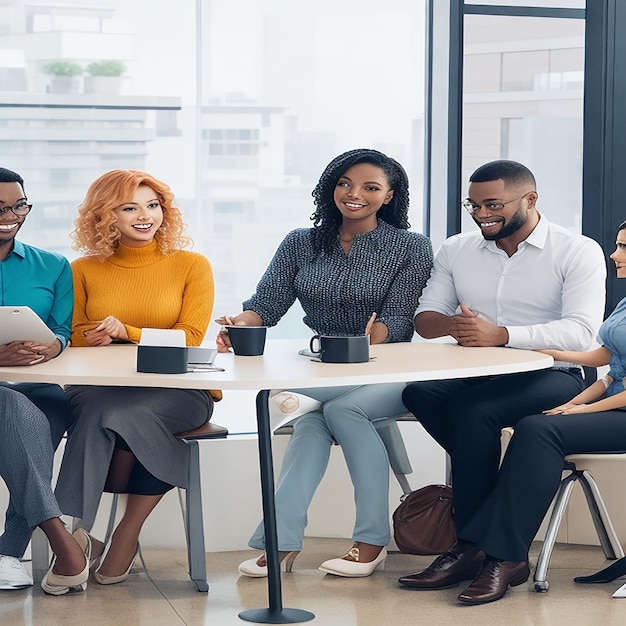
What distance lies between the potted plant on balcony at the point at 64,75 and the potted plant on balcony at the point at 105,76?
0.04 m

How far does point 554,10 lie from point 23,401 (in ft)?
8.01

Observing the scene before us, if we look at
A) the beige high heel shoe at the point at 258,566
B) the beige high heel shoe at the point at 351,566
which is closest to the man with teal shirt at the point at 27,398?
the beige high heel shoe at the point at 258,566

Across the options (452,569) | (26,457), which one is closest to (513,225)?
(452,569)

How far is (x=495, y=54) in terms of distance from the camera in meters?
4.16

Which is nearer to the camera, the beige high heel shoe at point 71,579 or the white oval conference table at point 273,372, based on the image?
the white oval conference table at point 273,372

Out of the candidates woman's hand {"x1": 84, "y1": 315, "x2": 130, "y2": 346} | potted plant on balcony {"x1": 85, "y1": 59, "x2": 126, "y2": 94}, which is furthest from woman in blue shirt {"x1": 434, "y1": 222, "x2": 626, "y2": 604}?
potted plant on balcony {"x1": 85, "y1": 59, "x2": 126, "y2": 94}

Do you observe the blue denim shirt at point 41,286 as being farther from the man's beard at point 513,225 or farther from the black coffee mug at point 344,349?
the man's beard at point 513,225

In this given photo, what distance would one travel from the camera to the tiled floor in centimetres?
300

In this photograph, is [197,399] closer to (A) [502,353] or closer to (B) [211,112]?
(A) [502,353]

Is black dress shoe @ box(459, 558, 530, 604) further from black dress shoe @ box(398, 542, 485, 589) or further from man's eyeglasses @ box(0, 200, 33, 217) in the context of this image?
man's eyeglasses @ box(0, 200, 33, 217)

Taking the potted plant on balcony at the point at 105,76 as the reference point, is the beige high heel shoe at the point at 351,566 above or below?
below

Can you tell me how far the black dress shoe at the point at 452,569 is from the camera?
321 cm

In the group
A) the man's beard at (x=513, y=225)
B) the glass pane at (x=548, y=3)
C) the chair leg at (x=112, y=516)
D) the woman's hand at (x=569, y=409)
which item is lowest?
the chair leg at (x=112, y=516)

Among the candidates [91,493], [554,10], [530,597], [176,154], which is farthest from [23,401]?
[554,10]
